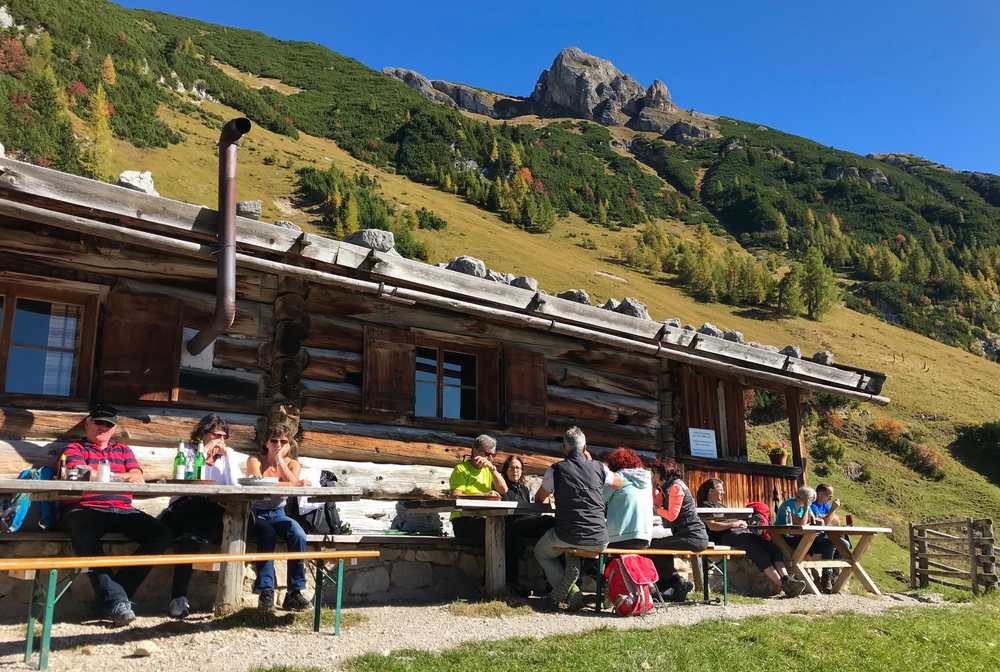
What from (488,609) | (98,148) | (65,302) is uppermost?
(98,148)

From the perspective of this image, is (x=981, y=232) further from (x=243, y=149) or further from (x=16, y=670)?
(x=16, y=670)

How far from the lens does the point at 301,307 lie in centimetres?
816

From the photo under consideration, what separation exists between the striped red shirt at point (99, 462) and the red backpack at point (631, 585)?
3.70 metres

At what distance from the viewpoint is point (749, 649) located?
5.46 m

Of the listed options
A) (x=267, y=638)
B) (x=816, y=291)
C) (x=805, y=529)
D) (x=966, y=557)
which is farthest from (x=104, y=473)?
(x=816, y=291)

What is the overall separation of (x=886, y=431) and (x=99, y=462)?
28.3 m

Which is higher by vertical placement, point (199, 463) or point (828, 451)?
point (828, 451)

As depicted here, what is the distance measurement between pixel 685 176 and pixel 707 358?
273 feet

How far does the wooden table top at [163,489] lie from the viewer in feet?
15.2

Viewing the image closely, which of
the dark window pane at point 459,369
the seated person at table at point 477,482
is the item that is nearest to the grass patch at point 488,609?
the seated person at table at point 477,482

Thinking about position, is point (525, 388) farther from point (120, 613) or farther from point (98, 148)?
point (98, 148)

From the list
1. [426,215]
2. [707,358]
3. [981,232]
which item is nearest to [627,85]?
[981,232]

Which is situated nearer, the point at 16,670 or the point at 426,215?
the point at 16,670

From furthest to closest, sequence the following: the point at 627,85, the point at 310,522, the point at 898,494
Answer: the point at 627,85, the point at 898,494, the point at 310,522
